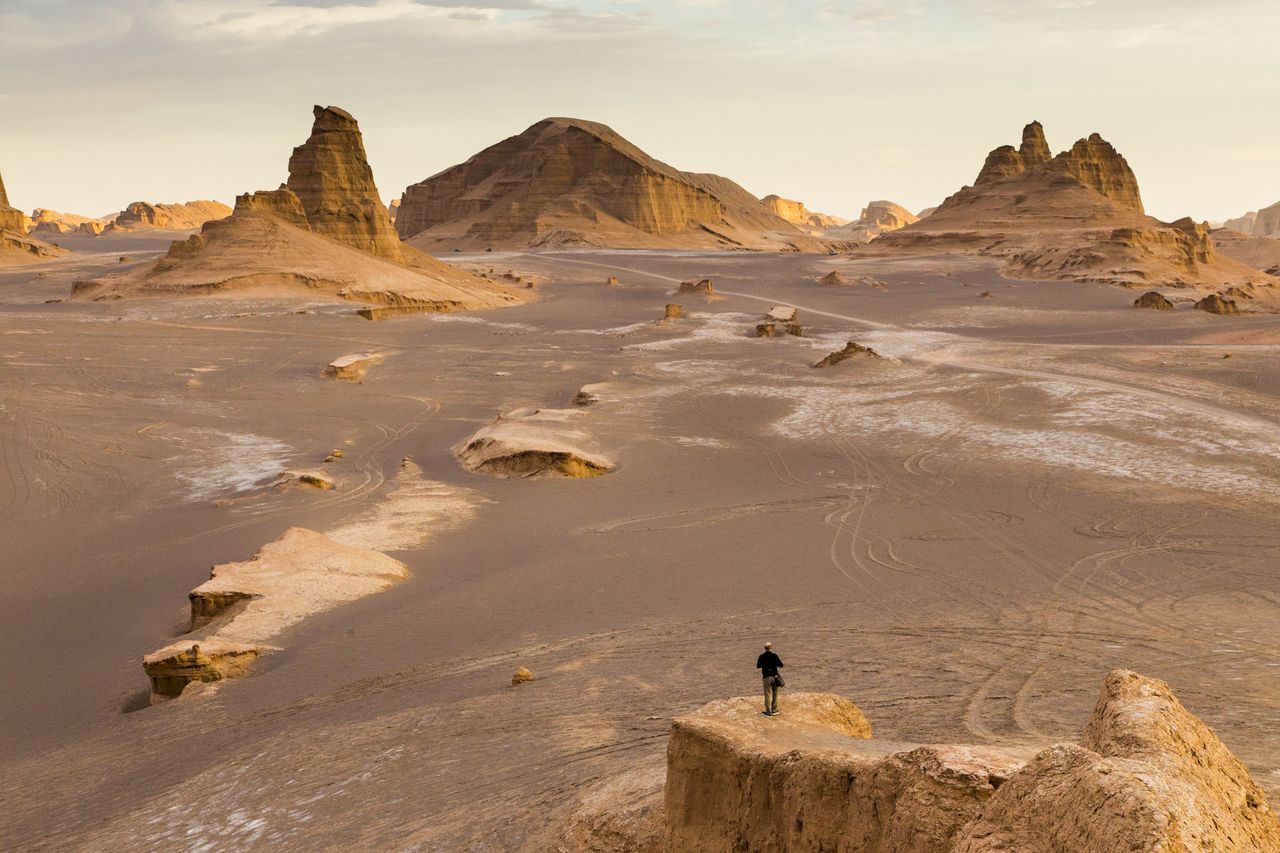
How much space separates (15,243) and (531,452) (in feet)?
215

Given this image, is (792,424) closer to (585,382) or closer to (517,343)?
(585,382)

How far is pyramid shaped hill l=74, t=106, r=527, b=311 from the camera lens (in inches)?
1686

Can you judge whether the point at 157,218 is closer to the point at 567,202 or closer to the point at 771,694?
the point at 567,202

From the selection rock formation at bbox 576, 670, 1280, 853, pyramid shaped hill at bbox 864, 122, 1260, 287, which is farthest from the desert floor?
pyramid shaped hill at bbox 864, 122, 1260, 287

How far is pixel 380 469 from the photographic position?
19.6m

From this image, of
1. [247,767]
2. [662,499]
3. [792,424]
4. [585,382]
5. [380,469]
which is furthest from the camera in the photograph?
[585,382]

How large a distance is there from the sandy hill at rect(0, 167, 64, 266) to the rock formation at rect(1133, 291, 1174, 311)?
6141 cm

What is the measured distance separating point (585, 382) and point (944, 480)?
12926mm

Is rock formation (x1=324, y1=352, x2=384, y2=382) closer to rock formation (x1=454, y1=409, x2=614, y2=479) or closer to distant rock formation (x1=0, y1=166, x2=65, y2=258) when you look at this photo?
rock formation (x1=454, y1=409, x2=614, y2=479)

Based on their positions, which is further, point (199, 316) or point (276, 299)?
point (276, 299)

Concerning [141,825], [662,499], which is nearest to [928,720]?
[141,825]

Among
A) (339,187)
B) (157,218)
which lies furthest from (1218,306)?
(157,218)

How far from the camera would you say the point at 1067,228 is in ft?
243

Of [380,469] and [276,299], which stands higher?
[276,299]
